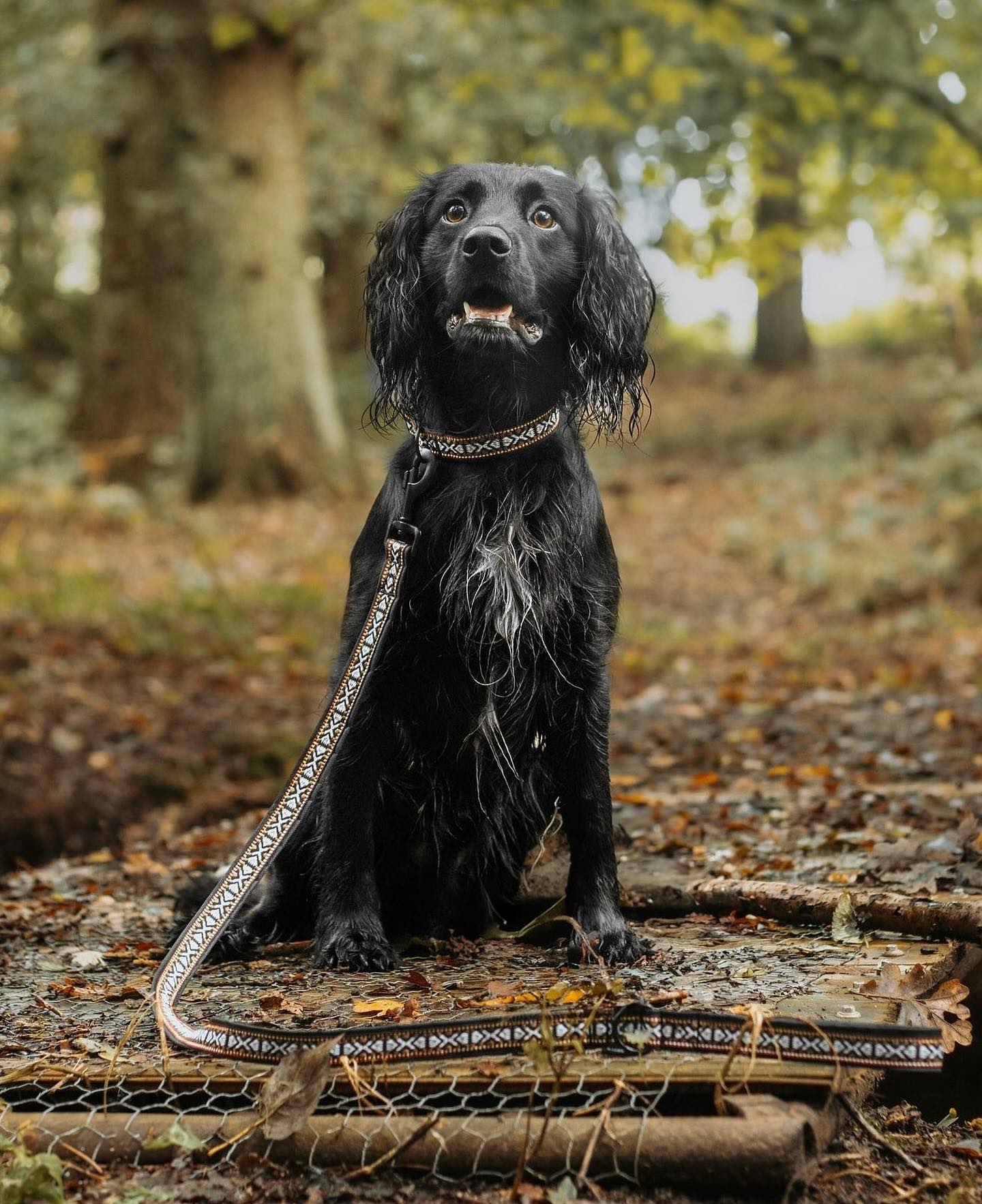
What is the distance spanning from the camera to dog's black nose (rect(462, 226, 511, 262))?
2738mm

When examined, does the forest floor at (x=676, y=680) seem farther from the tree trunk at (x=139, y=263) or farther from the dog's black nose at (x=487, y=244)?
the tree trunk at (x=139, y=263)

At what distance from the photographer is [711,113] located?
29.9 ft

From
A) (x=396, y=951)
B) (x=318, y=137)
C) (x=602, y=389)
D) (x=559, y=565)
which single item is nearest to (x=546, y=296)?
(x=602, y=389)

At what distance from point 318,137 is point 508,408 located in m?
13.1

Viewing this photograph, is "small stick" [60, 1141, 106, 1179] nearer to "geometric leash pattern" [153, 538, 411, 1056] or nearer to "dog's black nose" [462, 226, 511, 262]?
"geometric leash pattern" [153, 538, 411, 1056]

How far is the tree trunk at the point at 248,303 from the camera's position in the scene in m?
11.9

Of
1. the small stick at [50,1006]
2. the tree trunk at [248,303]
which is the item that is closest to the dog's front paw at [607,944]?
the small stick at [50,1006]

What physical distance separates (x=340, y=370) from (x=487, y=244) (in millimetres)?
17012

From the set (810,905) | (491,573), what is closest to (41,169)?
(491,573)

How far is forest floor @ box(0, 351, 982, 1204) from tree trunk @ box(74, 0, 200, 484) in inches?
76.6

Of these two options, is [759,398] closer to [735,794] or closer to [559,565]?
[735,794]

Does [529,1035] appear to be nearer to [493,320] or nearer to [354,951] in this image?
[354,951]

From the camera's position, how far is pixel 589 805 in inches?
116

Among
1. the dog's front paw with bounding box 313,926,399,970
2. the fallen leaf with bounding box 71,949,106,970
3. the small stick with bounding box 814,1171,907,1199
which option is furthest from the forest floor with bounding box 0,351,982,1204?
the fallen leaf with bounding box 71,949,106,970
